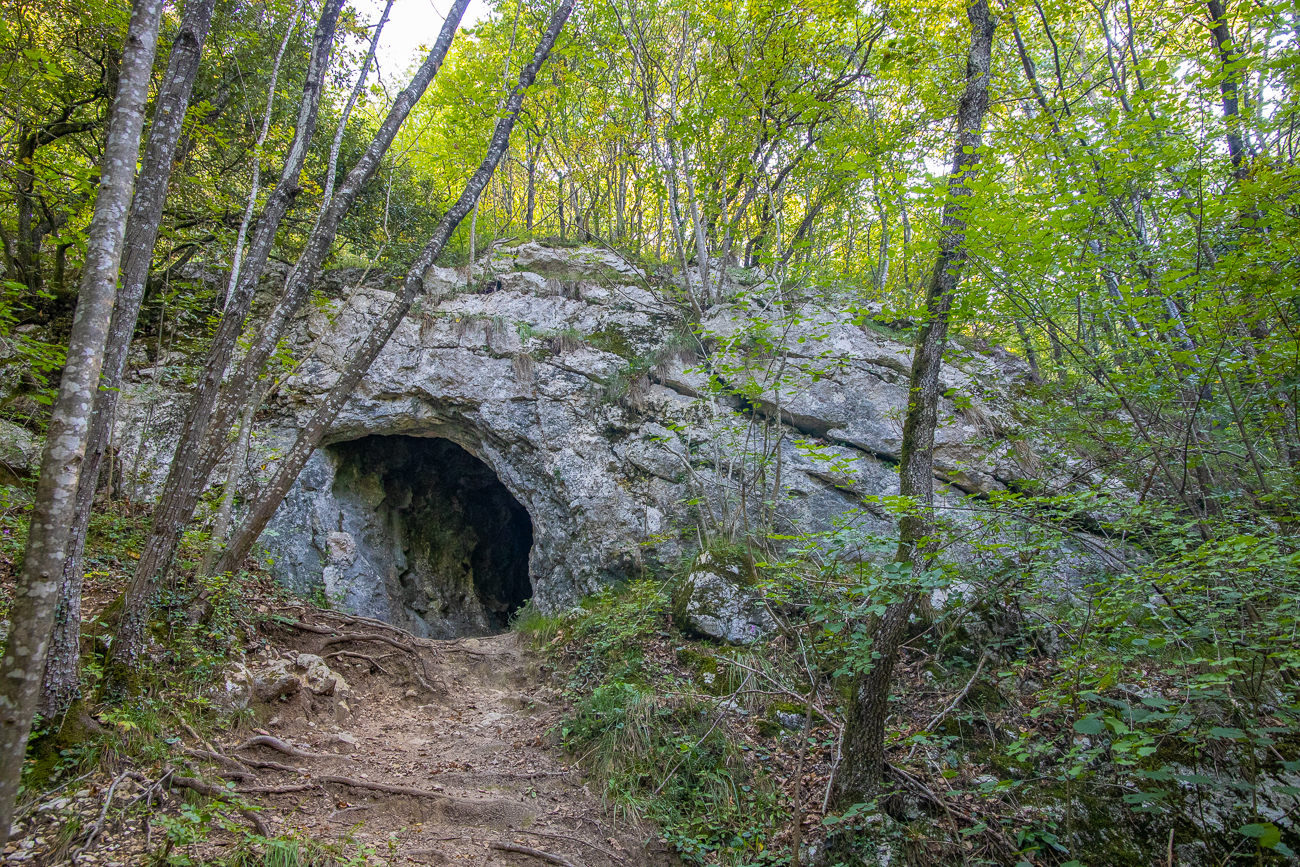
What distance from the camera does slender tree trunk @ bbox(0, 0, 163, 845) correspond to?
7.23 ft

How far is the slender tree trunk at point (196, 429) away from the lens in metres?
4.07

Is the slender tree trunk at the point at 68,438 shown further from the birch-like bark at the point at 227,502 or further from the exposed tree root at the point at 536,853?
the birch-like bark at the point at 227,502

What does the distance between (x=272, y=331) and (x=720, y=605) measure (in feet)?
17.0

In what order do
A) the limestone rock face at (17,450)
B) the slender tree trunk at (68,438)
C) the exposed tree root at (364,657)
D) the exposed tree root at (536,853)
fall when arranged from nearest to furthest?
1. the slender tree trunk at (68,438)
2. the exposed tree root at (536,853)
3. the exposed tree root at (364,657)
4. the limestone rock face at (17,450)

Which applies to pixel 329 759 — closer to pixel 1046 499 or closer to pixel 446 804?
pixel 446 804

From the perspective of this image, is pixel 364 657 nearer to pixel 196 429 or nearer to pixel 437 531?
pixel 196 429

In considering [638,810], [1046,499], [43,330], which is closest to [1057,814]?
[1046,499]

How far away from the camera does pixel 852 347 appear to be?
29.1 feet

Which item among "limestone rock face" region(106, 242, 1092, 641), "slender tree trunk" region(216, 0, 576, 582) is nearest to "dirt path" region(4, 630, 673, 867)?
"slender tree trunk" region(216, 0, 576, 582)

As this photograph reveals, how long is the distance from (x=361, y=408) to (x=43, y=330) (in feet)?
14.6

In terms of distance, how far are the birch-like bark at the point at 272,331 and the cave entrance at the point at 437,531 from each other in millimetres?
4059

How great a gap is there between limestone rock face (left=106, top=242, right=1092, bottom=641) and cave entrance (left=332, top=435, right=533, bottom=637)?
0.19 ft

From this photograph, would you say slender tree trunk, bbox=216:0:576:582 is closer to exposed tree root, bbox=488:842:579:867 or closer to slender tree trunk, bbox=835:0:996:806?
exposed tree root, bbox=488:842:579:867

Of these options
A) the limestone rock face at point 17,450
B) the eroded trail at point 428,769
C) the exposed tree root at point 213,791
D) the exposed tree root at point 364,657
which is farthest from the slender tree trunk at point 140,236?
the limestone rock face at point 17,450
